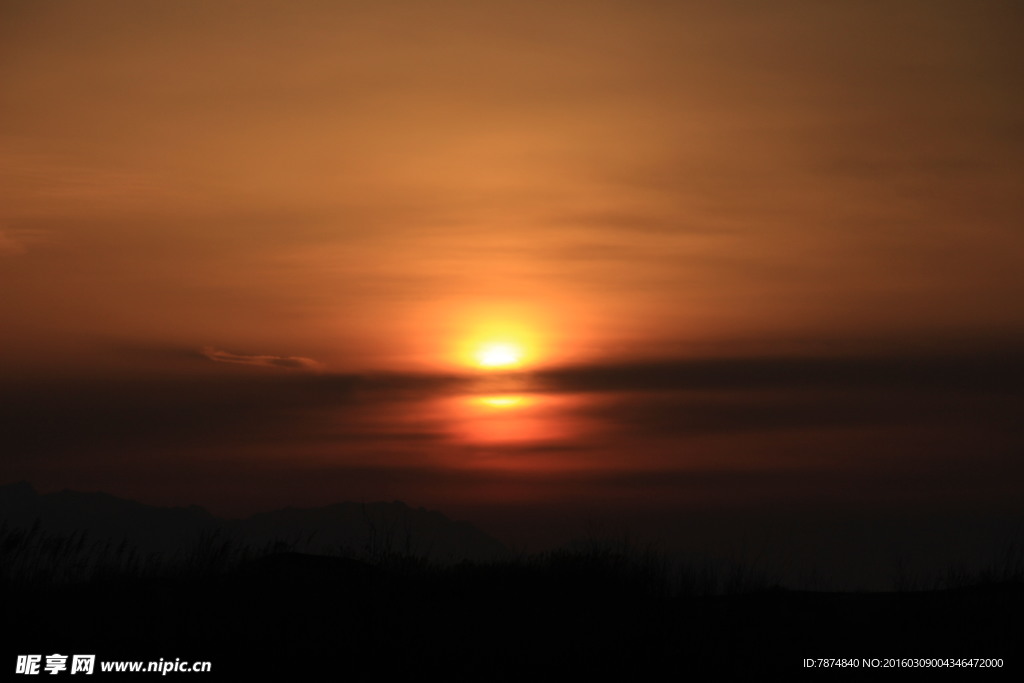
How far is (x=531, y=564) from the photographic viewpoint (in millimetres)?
19000

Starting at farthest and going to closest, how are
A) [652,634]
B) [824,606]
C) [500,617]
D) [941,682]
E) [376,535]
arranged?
[376,535], [824,606], [500,617], [652,634], [941,682]

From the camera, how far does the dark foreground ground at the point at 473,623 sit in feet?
42.0

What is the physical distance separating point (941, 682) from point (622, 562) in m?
7.16

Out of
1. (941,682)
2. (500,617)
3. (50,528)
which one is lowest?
(941,682)

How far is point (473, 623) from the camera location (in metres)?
14.8

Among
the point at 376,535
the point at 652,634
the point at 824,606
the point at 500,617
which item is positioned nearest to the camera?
the point at 652,634

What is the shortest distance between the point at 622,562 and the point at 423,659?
22.5 feet

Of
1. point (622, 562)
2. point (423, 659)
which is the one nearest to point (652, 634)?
point (423, 659)

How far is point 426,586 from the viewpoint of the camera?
16.8 meters

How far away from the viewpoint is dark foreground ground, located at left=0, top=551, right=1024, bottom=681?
12.8 meters

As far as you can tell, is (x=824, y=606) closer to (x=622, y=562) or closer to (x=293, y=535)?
(x=622, y=562)

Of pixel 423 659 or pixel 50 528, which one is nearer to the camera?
pixel 423 659

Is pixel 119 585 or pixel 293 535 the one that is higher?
pixel 293 535

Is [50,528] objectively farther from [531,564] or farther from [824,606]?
[824,606]
